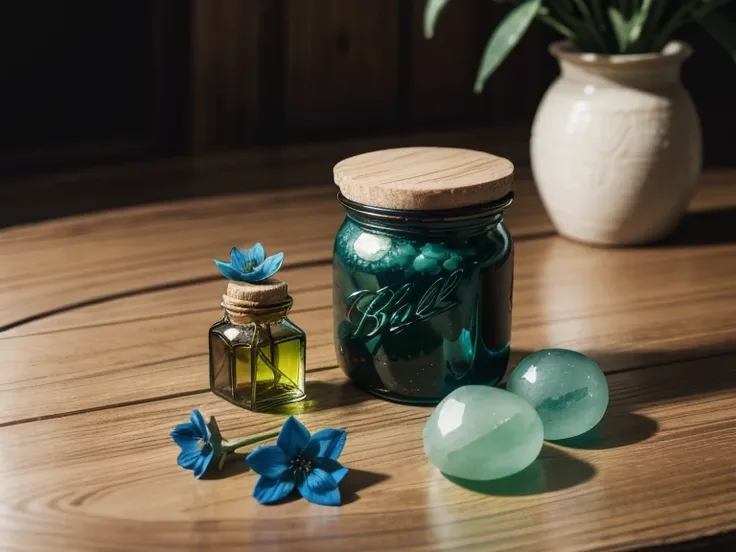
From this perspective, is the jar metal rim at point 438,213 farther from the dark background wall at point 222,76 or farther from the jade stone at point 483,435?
the dark background wall at point 222,76

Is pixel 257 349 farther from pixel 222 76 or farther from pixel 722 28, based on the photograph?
pixel 222 76

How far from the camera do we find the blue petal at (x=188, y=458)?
713 millimetres

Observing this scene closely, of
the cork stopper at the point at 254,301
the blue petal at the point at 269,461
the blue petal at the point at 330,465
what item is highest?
the cork stopper at the point at 254,301

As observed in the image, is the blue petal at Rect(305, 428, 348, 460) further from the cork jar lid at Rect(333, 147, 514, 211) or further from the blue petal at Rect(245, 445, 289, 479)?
the cork jar lid at Rect(333, 147, 514, 211)

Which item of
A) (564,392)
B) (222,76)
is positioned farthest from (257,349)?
(222,76)

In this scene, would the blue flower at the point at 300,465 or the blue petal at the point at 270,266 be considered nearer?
the blue flower at the point at 300,465

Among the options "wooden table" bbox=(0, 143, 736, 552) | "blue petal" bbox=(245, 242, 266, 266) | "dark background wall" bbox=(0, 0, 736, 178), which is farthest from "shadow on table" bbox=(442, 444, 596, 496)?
"dark background wall" bbox=(0, 0, 736, 178)

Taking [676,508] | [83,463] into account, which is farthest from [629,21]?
[83,463]

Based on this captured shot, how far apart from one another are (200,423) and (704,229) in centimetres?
75

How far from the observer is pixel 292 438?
0.69 m

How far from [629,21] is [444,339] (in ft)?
1.76

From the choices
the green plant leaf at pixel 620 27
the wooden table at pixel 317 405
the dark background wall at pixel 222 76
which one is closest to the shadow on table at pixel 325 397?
the wooden table at pixel 317 405

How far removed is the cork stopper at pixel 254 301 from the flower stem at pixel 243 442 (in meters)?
0.08

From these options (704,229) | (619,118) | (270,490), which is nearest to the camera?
(270,490)
